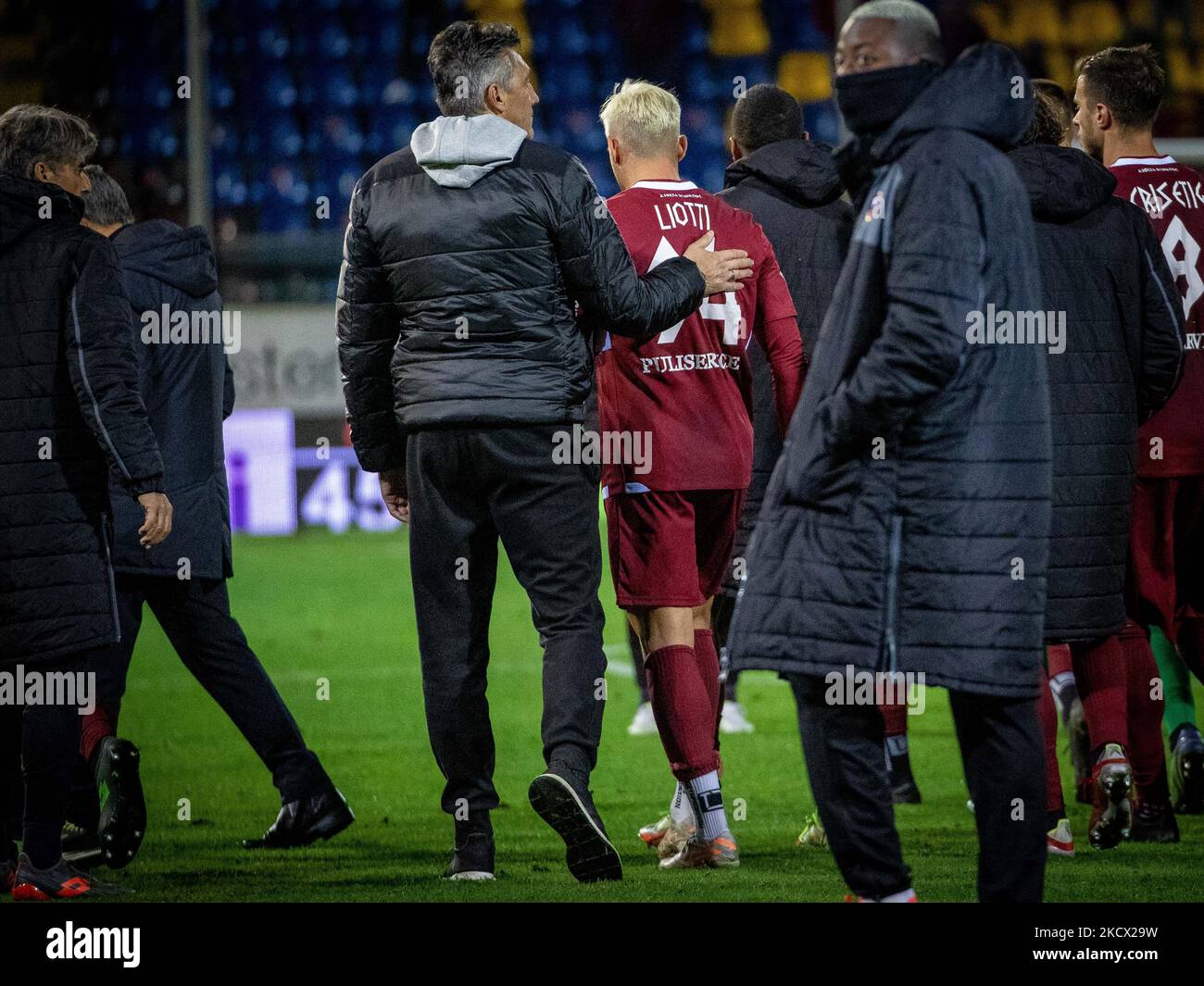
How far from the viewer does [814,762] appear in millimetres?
3531

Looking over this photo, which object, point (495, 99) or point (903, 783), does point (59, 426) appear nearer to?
point (495, 99)

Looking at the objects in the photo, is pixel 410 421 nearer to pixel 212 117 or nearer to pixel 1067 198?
pixel 1067 198

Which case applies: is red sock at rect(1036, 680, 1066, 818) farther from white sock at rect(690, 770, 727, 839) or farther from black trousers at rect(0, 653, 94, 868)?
black trousers at rect(0, 653, 94, 868)

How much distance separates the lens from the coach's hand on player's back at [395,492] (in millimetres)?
4723

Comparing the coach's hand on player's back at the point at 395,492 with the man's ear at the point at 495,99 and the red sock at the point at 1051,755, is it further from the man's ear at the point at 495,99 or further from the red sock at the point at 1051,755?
the red sock at the point at 1051,755

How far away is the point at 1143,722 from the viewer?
5098 mm

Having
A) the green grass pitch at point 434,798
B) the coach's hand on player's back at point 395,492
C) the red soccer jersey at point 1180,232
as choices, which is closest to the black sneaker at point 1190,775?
the green grass pitch at point 434,798

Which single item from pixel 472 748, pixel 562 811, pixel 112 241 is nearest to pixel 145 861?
pixel 472 748

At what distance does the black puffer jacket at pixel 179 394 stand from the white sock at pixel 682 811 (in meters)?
1.46

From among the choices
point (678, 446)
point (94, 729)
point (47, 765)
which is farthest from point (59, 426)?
point (678, 446)

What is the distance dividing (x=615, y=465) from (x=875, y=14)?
158 centimetres

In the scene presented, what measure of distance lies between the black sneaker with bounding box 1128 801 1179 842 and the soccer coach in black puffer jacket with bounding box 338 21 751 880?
5.33 ft

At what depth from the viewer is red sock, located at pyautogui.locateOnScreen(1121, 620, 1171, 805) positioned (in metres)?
5.06

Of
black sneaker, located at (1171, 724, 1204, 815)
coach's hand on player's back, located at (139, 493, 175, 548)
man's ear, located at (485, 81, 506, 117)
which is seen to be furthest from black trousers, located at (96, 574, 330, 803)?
black sneaker, located at (1171, 724, 1204, 815)
